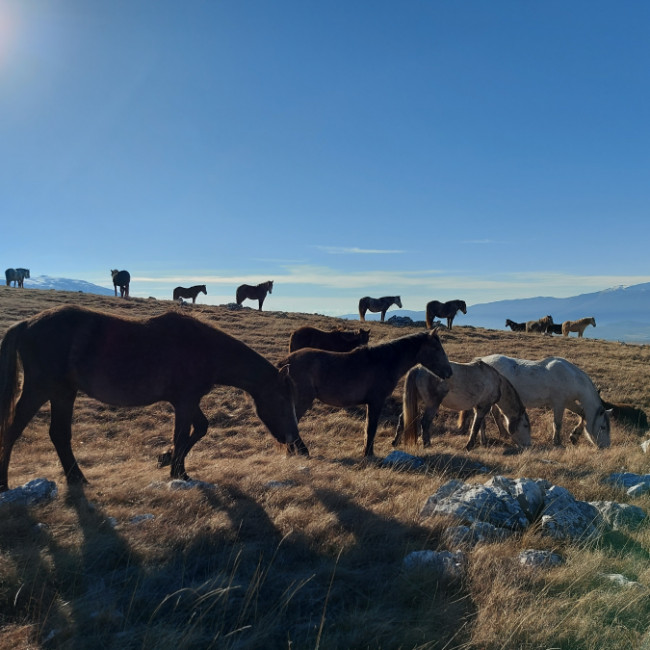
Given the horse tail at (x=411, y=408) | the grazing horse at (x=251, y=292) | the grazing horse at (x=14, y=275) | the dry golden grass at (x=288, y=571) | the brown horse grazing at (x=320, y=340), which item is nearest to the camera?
the dry golden grass at (x=288, y=571)

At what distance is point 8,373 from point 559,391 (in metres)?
11.7

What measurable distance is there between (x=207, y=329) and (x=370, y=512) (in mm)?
3657

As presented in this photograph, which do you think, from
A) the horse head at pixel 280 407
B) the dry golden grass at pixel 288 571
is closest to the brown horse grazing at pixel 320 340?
the horse head at pixel 280 407

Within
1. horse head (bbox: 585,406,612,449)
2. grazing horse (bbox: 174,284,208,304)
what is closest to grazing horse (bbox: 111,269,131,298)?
grazing horse (bbox: 174,284,208,304)

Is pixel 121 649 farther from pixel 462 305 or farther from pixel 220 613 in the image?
pixel 462 305

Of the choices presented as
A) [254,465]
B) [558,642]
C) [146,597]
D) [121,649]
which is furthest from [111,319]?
[558,642]

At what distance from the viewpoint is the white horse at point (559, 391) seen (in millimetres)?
12211

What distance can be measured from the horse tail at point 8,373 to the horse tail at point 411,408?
7.68m

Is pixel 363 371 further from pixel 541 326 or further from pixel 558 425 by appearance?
pixel 541 326

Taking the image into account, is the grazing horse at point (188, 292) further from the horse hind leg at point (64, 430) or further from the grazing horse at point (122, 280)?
the horse hind leg at point (64, 430)

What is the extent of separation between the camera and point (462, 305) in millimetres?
36406

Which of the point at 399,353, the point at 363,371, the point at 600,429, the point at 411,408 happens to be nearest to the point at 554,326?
the point at 600,429

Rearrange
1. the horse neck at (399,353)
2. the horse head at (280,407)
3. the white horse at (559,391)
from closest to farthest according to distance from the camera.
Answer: the horse head at (280,407) < the horse neck at (399,353) < the white horse at (559,391)

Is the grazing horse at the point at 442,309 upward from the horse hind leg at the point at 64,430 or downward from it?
upward
